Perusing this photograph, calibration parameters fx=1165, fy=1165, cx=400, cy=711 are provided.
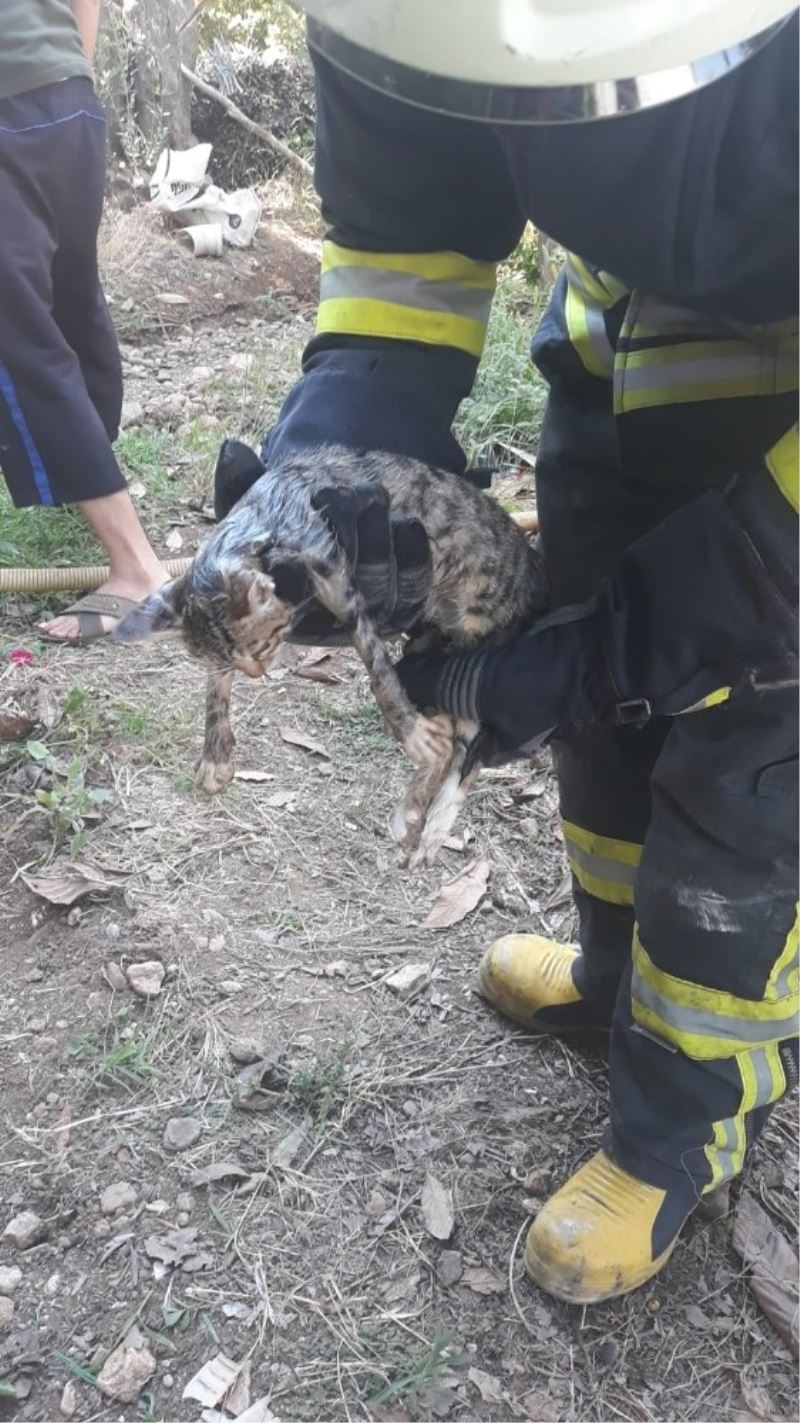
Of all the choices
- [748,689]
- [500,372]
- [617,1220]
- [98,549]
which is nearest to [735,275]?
[748,689]

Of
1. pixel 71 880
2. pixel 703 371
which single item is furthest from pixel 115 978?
pixel 703 371

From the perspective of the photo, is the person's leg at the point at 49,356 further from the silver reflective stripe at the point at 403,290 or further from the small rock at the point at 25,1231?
the small rock at the point at 25,1231

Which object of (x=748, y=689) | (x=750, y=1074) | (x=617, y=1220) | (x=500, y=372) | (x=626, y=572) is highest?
(x=500, y=372)

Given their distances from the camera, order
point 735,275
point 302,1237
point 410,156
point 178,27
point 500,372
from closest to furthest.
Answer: point 735,275
point 410,156
point 302,1237
point 500,372
point 178,27

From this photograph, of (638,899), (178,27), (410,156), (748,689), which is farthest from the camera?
(178,27)

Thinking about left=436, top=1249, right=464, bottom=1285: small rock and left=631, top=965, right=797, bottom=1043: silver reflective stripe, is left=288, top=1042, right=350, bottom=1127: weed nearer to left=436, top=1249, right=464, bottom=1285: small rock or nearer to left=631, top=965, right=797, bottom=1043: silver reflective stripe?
left=436, top=1249, right=464, bottom=1285: small rock

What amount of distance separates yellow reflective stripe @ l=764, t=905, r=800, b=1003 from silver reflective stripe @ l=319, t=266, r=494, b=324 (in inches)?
48.3

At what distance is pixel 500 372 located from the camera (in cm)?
530

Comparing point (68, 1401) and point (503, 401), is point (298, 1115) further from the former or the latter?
point (503, 401)

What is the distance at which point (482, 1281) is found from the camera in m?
2.22

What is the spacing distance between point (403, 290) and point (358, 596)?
0.65 m

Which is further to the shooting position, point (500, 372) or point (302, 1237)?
point (500, 372)

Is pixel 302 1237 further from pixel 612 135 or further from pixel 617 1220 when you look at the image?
pixel 612 135

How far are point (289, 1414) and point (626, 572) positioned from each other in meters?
1.53
